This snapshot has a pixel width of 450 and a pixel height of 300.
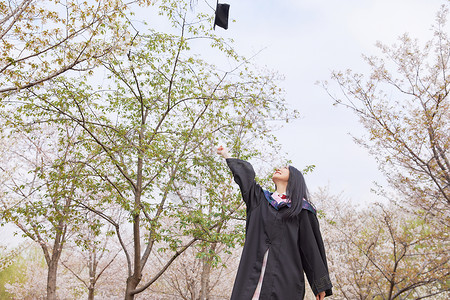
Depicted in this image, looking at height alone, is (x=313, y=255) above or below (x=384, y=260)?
below

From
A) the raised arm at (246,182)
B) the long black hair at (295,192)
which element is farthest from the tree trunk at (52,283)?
the long black hair at (295,192)

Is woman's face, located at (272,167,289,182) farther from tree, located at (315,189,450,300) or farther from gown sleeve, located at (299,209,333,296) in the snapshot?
tree, located at (315,189,450,300)

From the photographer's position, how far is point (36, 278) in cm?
1521

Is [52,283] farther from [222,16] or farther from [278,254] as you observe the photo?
[278,254]

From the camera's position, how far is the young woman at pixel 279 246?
2355 mm

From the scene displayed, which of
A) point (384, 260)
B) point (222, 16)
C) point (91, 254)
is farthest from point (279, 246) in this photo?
point (91, 254)

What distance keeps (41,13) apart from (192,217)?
3625 millimetres

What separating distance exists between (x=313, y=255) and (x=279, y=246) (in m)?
0.24

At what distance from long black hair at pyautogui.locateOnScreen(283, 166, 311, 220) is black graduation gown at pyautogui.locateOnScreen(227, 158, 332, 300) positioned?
6cm

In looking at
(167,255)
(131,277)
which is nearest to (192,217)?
(131,277)

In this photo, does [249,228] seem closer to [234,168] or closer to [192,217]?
[234,168]

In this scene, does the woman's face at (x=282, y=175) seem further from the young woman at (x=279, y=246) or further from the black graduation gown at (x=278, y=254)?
the black graduation gown at (x=278, y=254)

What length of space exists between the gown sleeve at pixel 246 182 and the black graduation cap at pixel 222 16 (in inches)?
86.6

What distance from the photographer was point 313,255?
249 centimetres
